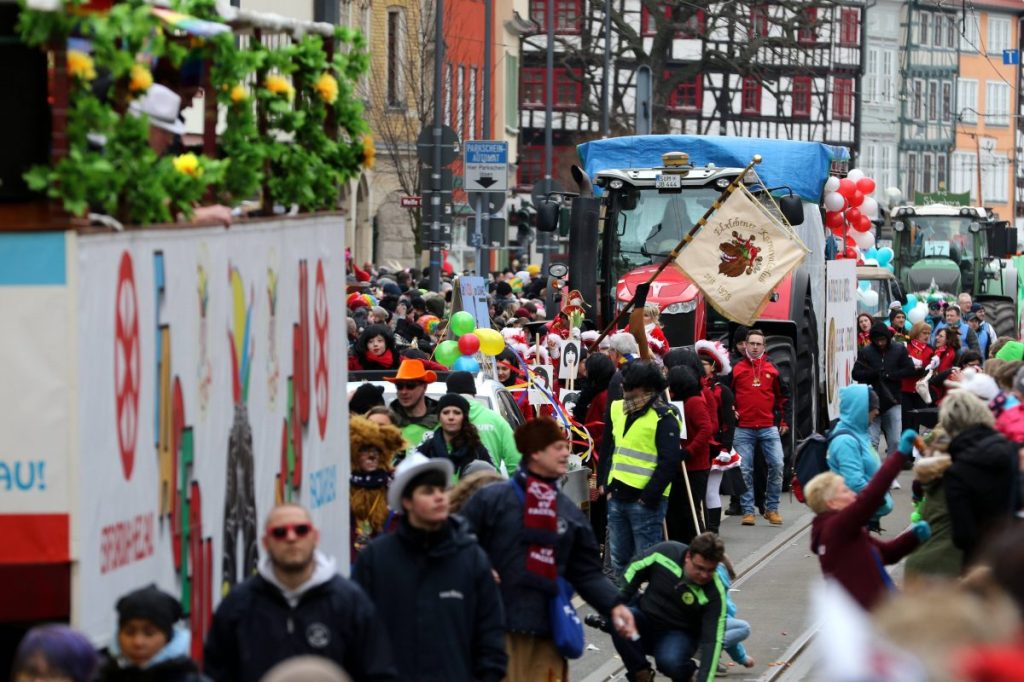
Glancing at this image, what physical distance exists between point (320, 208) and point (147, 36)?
→ 2.20m

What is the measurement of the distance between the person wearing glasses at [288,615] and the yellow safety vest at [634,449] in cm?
666

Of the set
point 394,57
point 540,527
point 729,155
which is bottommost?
point 540,527

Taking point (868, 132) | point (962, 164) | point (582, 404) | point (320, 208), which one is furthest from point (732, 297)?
point (962, 164)

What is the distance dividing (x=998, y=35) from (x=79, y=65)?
378 ft

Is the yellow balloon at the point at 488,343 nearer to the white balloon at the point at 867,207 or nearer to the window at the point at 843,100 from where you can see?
the white balloon at the point at 867,207

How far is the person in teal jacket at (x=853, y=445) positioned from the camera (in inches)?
472

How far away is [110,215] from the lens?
6824mm

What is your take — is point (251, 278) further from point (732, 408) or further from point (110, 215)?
point (732, 408)

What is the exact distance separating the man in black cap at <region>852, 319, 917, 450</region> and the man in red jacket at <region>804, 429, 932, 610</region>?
13189mm

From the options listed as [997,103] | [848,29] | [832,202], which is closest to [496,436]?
[832,202]

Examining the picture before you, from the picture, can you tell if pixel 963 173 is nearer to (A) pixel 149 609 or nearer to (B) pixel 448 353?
(B) pixel 448 353

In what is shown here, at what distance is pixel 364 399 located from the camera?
40.9 feet

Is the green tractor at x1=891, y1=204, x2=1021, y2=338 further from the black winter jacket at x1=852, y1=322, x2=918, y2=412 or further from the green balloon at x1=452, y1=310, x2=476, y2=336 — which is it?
the green balloon at x1=452, y1=310, x2=476, y2=336

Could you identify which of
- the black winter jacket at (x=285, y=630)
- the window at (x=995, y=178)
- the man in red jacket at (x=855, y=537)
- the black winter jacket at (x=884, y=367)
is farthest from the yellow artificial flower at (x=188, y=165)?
the window at (x=995, y=178)
